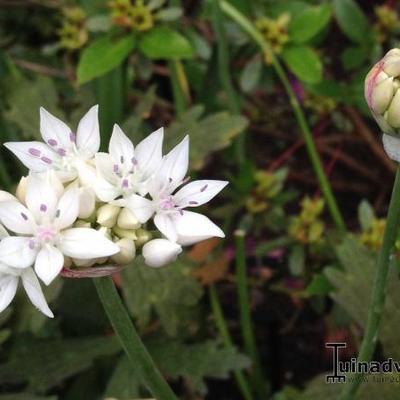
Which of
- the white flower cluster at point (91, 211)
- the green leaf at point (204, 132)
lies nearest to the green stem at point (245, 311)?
the green leaf at point (204, 132)

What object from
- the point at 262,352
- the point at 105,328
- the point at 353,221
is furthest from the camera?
the point at 353,221

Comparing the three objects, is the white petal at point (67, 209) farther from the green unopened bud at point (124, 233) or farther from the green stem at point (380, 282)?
the green stem at point (380, 282)

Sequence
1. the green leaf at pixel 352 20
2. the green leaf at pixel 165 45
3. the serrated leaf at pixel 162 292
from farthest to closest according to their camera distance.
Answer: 1. the green leaf at pixel 352 20
2. the green leaf at pixel 165 45
3. the serrated leaf at pixel 162 292

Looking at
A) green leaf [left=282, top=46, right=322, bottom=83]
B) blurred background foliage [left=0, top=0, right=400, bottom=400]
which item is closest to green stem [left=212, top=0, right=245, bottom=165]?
blurred background foliage [left=0, top=0, right=400, bottom=400]

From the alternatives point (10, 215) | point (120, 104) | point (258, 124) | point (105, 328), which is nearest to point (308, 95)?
point (258, 124)

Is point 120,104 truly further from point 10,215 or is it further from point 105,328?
point 10,215

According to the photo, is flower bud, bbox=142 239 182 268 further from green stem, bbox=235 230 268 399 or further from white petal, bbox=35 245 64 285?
green stem, bbox=235 230 268 399
